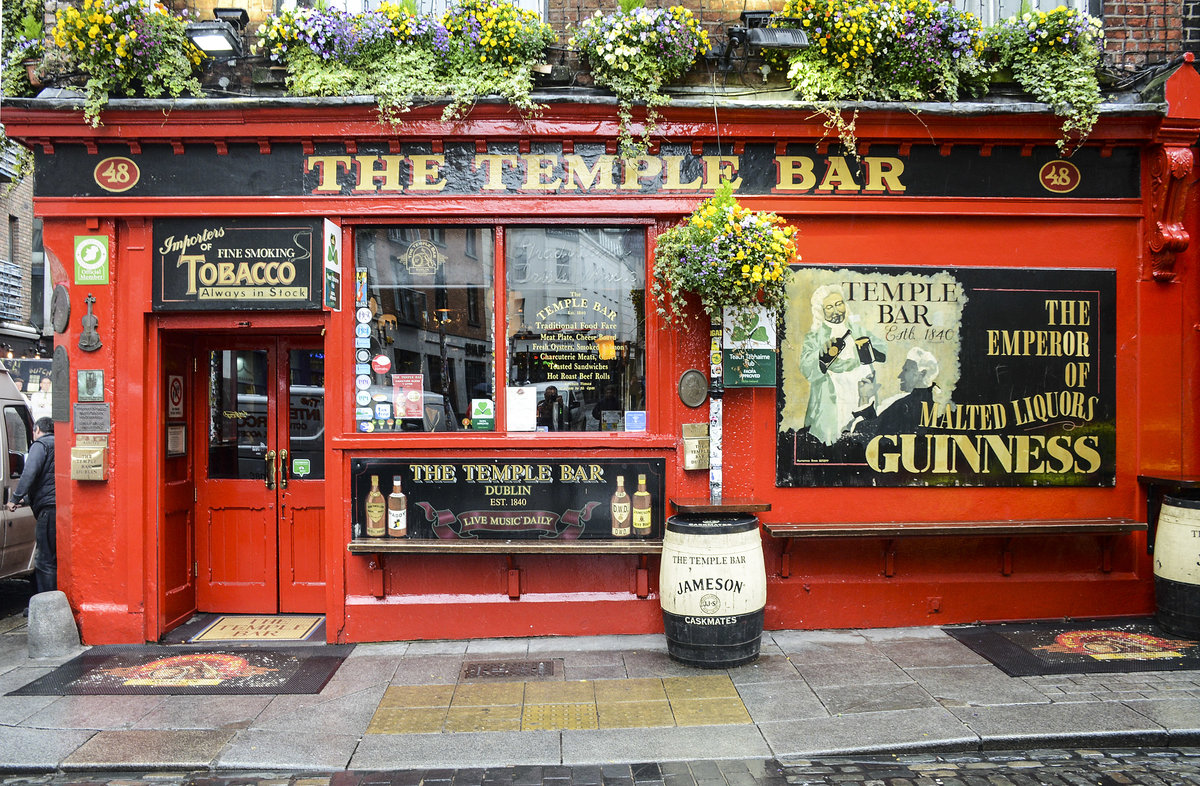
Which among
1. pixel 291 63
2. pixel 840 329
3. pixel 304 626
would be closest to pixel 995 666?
pixel 840 329

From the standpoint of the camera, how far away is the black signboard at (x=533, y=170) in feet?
20.6

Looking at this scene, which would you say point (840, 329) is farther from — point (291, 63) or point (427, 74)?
point (291, 63)

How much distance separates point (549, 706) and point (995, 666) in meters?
3.31

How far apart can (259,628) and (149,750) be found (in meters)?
2.28

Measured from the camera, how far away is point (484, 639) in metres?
6.27

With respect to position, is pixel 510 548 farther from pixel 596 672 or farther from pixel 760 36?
pixel 760 36

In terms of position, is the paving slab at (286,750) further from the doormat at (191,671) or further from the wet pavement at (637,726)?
the doormat at (191,671)

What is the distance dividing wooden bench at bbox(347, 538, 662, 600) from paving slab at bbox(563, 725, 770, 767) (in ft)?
5.78

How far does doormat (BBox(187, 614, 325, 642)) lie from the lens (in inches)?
252

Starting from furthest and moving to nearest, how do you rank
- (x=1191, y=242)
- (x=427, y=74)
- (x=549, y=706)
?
(x=1191, y=242) < (x=427, y=74) < (x=549, y=706)

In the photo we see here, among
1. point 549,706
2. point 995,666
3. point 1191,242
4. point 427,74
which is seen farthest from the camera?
point 1191,242

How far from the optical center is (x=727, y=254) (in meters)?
5.53

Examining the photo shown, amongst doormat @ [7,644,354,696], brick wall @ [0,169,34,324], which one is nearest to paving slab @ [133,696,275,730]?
Answer: doormat @ [7,644,354,696]

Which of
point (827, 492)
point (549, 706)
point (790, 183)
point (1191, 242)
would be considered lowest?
point (549, 706)
